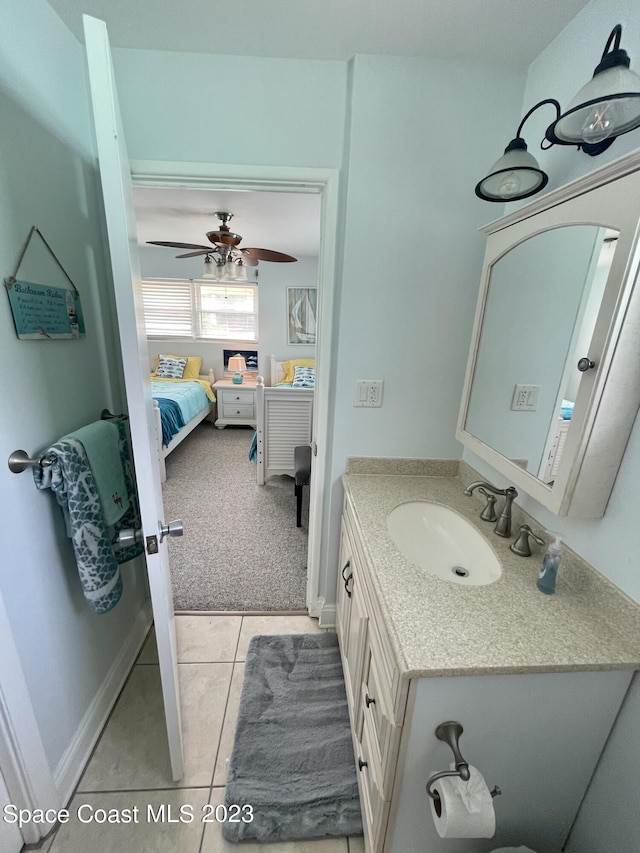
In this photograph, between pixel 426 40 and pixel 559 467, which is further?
pixel 426 40

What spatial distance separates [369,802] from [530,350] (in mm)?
1390

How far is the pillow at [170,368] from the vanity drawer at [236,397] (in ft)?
2.32

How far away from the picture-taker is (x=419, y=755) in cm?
73

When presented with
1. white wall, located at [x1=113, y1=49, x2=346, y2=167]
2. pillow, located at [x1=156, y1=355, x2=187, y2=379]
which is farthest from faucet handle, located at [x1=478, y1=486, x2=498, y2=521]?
pillow, located at [x1=156, y1=355, x2=187, y2=379]

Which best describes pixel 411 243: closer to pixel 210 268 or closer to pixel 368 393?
pixel 368 393

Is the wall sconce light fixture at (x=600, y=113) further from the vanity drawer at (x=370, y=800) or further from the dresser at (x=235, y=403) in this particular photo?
the dresser at (x=235, y=403)

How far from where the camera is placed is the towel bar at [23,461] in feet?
2.77

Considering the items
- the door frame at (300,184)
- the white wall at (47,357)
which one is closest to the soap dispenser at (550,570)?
the door frame at (300,184)

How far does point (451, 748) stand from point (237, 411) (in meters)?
4.43

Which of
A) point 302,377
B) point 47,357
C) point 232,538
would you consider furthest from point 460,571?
point 302,377

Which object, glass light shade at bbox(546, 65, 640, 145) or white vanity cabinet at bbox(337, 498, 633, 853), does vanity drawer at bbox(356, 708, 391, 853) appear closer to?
white vanity cabinet at bbox(337, 498, 633, 853)

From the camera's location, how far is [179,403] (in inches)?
145

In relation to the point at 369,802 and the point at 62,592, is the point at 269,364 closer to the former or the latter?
the point at 62,592

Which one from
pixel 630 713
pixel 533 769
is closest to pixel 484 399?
pixel 630 713
